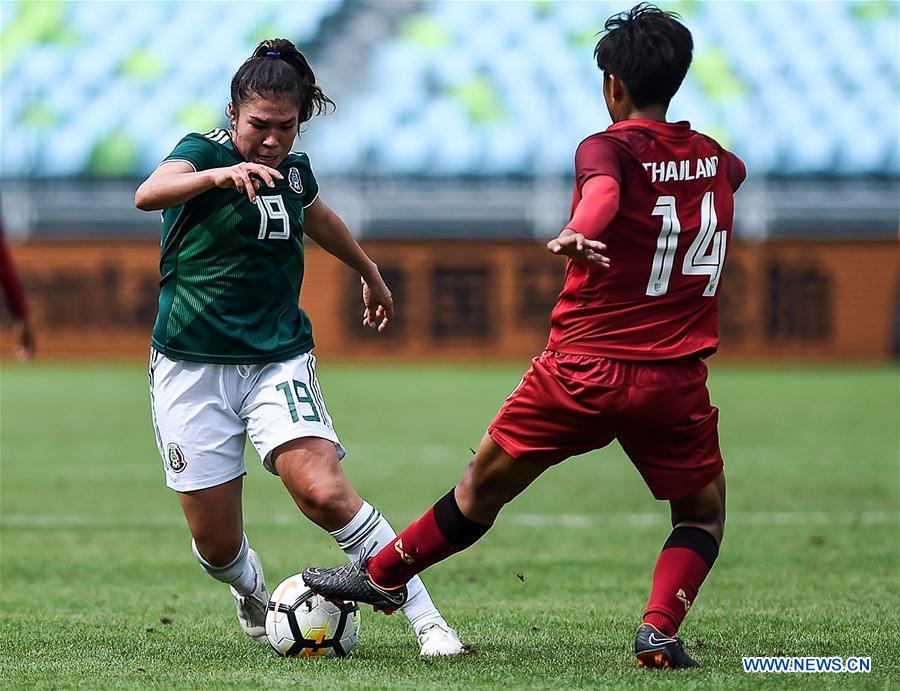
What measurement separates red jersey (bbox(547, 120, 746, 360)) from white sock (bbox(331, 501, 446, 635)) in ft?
2.75

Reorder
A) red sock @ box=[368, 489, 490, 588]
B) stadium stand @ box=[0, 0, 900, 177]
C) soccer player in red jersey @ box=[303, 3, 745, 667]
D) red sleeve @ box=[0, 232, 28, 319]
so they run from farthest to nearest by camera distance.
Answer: stadium stand @ box=[0, 0, 900, 177] < red sleeve @ box=[0, 232, 28, 319] < red sock @ box=[368, 489, 490, 588] < soccer player in red jersey @ box=[303, 3, 745, 667]

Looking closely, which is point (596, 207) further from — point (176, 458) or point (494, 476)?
point (176, 458)

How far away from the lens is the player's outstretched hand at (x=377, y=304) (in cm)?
491

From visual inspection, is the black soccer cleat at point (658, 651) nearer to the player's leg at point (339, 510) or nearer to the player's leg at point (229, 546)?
the player's leg at point (339, 510)

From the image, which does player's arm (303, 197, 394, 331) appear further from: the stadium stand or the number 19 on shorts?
the stadium stand

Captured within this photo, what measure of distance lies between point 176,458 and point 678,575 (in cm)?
160

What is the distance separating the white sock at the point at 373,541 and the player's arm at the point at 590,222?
45.3 inches

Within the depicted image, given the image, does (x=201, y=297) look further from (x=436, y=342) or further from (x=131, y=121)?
(x=131, y=121)

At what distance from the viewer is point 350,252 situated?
15.8 feet

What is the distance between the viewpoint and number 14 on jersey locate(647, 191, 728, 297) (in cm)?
401

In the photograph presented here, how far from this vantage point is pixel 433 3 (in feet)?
92.8

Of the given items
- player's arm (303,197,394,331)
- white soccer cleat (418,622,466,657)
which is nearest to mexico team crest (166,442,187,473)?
player's arm (303,197,394,331)

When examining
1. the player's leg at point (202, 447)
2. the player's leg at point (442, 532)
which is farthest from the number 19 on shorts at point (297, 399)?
the player's leg at point (442, 532)

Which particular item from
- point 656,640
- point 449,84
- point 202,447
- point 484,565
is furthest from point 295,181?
point 449,84
